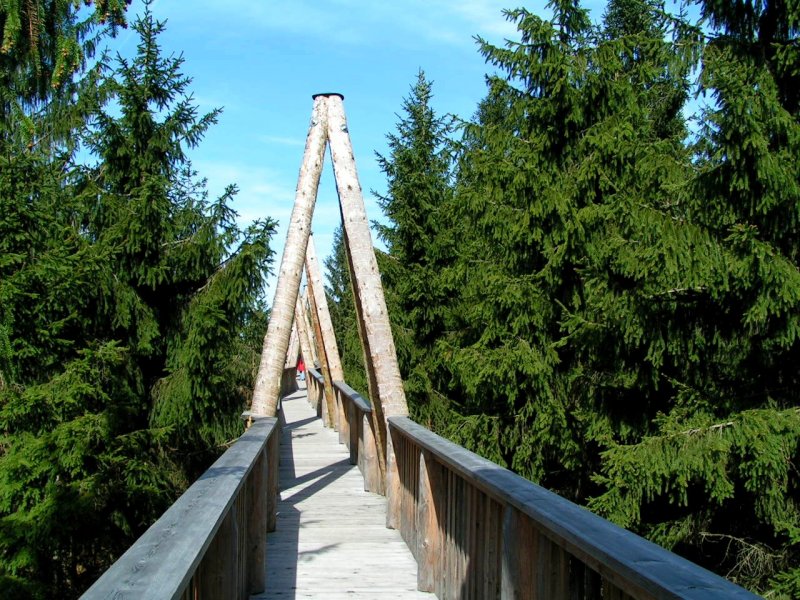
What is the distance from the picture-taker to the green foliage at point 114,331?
6828 mm

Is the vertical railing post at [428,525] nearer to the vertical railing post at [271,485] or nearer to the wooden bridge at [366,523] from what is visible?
the wooden bridge at [366,523]

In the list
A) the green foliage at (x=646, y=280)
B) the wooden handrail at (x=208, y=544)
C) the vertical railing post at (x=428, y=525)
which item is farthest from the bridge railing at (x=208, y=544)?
the green foliage at (x=646, y=280)

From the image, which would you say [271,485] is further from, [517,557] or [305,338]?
[305,338]

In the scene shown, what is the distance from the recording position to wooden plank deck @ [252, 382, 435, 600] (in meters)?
4.81

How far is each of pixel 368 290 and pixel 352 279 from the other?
57 centimetres

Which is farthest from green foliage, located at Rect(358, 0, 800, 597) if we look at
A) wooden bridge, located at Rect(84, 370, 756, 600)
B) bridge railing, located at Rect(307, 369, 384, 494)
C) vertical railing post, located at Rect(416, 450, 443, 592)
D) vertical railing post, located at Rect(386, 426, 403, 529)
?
vertical railing post, located at Rect(416, 450, 443, 592)

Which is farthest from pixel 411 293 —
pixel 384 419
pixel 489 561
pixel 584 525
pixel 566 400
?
pixel 584 525

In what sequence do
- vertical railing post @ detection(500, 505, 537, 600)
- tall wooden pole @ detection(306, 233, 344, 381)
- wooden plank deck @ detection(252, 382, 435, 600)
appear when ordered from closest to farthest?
vertical railing post @ detection(500, 505, 537, 600) → wooden plank deck @ detection(252, 382, 435, 600) → tall wooden pole @ detection(306, 233, 344, 381)

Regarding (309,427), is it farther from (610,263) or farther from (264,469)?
(264,469)

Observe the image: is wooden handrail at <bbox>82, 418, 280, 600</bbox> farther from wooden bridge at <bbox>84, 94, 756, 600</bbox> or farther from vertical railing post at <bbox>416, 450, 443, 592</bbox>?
vertical railing post at <bbox>416, 450, 443, 592</bbox>

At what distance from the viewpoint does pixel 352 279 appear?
7.54 metres

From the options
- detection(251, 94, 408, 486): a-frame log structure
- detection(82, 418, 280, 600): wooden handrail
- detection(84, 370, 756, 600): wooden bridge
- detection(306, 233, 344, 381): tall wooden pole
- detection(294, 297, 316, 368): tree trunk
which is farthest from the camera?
detection(294, 297, 316, 368): tree trunk

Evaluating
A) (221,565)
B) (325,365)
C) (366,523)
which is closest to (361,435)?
(366,523)

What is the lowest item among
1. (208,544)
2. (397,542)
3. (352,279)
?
(397,542)
